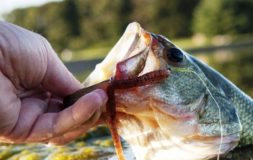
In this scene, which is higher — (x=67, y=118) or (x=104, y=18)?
(x=104, y=18)

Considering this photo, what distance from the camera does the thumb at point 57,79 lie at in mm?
3186

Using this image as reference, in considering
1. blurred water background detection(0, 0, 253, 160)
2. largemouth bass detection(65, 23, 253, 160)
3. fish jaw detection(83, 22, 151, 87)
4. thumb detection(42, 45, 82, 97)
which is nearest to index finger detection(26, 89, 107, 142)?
largemouth bass detection(65, 23, 253, 160)

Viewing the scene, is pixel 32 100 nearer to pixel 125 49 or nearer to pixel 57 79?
pixel 57 79

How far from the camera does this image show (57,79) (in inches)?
126

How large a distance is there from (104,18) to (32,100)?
Answer: 6860 centimetres

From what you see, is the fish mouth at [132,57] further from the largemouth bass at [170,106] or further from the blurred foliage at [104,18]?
the blurred foliage at [104,18]

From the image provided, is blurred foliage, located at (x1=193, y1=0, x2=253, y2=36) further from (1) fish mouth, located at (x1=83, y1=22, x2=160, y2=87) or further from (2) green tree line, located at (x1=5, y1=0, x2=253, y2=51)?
(1) fish mouth, located at (x1=83, y1=22, x2=160, y2=87)

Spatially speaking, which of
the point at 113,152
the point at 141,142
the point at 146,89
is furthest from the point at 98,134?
the point at 146,89

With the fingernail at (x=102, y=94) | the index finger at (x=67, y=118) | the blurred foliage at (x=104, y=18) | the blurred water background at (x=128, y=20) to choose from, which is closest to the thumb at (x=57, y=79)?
the index finger at (x=67, y=118)

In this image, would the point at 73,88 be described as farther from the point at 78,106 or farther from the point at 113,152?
the point at 113,152

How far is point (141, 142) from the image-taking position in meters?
3.33

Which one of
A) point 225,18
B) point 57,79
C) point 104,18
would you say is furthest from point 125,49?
point 104,18

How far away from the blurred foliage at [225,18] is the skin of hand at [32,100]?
194ft

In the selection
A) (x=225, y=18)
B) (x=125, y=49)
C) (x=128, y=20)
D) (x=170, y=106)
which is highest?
(x=128, y=20)
